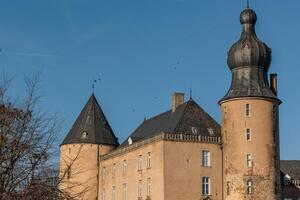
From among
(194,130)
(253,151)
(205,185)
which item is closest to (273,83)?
(253,151)

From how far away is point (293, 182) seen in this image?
4803cm

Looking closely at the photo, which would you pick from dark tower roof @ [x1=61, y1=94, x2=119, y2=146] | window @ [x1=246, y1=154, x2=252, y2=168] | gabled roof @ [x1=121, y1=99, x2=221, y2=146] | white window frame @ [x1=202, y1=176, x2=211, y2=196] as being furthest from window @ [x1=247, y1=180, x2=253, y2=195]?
dark tower roof @ [x1=61, y1=94, x2=119, y2=146]

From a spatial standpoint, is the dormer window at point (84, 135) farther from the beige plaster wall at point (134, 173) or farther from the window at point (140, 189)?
the window at point (140, 189)

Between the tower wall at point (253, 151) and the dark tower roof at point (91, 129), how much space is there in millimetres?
17332

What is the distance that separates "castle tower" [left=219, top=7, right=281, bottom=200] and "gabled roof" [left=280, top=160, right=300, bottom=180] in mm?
11706

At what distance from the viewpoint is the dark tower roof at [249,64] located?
39188 millimetres

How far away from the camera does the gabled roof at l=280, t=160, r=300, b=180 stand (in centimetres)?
5066

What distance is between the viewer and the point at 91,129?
54.2 m

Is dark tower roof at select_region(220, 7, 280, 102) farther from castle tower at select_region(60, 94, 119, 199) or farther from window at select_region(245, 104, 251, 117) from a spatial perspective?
castle tower at select_region(60, 94, 119, 199)

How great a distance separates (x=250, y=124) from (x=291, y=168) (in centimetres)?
1546

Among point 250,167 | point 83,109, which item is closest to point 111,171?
point 83,109

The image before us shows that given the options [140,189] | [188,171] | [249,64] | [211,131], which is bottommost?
[140,189]

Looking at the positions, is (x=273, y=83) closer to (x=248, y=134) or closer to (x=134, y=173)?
(x=248, y=134)

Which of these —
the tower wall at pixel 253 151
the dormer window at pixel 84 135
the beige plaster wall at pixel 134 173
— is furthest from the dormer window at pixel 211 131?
the dormer window at pixel 84 135
